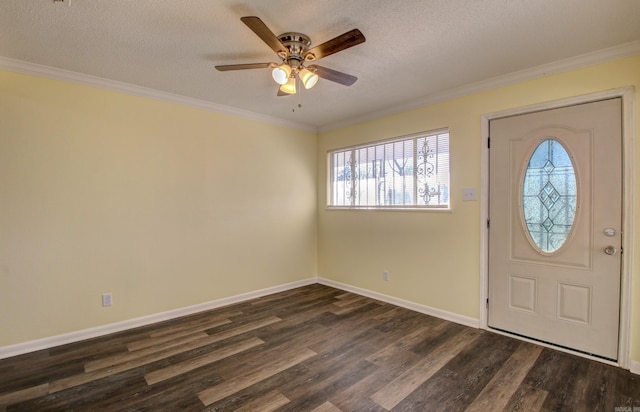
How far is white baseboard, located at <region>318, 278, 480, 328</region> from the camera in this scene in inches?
122

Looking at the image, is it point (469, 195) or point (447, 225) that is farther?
point (447, 225)

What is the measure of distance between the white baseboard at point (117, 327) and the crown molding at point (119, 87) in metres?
2.36

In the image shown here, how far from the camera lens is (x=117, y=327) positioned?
2.96m

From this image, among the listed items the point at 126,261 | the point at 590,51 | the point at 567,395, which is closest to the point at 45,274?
the point at 126,261

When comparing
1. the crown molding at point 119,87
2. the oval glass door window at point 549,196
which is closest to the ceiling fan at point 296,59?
the crown molding at point 119,87

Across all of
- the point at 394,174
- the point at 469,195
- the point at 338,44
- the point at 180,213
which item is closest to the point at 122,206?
the point at 180,213

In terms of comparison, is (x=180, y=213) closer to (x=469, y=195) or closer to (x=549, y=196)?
(x=469, y=195)

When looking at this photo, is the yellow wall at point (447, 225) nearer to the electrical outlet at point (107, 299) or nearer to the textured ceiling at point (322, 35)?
the textured ceiling at point (322, 35)

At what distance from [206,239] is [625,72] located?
167 inches

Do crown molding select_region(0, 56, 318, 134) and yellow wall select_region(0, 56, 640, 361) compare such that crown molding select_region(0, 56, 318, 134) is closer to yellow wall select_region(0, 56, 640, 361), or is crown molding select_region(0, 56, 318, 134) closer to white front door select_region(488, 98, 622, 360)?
yellow wall select_region(0, 56, 640, 361)

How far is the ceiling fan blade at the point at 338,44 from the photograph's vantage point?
1719 millimetres

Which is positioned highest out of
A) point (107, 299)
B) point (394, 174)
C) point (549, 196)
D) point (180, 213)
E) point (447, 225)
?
point (394, 174)

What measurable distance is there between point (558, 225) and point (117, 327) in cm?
429

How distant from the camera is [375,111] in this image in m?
3.89
